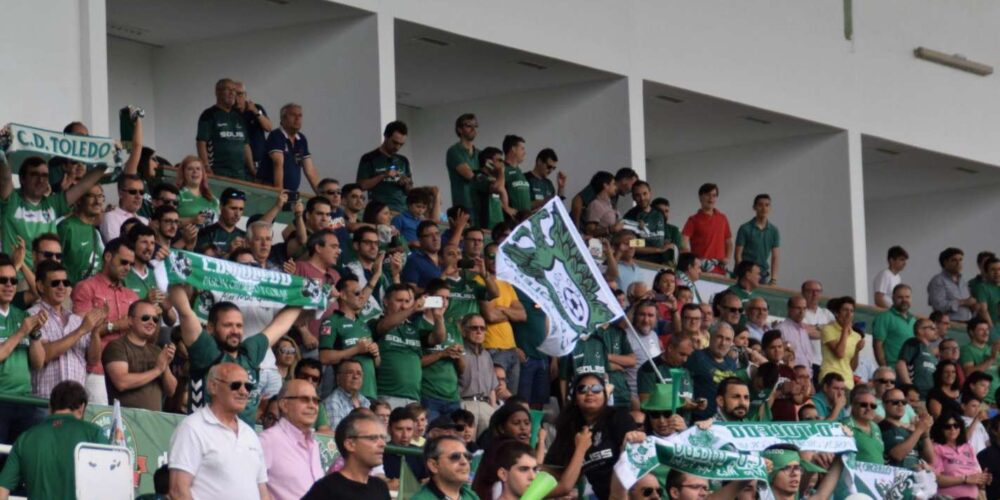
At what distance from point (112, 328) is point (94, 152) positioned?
67.5 inches

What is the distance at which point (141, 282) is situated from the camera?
1177 centimetres

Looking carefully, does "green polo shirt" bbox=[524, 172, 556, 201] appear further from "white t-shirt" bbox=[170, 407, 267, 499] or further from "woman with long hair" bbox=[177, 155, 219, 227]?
"white t-shirt" bbox=[170, 407, 267, 499]

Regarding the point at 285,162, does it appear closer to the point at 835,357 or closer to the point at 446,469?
the point at 835,357

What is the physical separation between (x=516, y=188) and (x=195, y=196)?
159 inches

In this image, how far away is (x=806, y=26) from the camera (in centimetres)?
2312

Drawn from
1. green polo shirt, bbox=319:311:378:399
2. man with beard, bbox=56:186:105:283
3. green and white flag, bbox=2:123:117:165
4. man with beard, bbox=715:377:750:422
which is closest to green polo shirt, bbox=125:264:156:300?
man with beard, bbox=56:186:105:283

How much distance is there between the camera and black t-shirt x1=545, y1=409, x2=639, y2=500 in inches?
425

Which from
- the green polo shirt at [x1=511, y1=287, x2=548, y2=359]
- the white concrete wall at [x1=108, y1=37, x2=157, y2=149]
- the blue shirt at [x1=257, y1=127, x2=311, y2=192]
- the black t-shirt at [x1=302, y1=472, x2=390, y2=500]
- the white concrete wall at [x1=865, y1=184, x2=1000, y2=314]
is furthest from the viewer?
the white concrete wall at [x1=865, y1=184, x2=1000, y2=314]

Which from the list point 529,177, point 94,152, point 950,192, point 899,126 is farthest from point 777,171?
point 94,152

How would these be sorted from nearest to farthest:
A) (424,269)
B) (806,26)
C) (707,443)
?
(707,443)
(424,269)
(806,26)

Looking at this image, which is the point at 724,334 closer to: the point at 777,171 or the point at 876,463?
the point at 876,463

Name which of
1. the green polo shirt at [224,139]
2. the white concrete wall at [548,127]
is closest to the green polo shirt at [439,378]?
the green polo shirt at [224,139]

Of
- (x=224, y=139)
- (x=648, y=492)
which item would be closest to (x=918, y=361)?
(x=224, y=139)

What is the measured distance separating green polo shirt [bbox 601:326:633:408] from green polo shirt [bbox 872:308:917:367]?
4.77m
